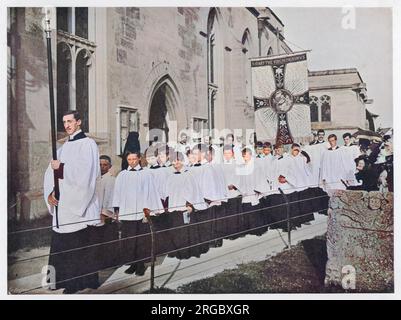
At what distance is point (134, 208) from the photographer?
4855 millimetres

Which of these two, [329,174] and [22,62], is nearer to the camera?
[22,62]

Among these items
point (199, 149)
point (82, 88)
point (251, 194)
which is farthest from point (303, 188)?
point (82, 88)

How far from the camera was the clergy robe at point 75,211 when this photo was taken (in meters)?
4.67

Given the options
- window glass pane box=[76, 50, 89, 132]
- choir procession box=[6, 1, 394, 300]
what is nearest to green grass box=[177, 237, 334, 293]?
choir procession box=[6, 1, 394, 300]

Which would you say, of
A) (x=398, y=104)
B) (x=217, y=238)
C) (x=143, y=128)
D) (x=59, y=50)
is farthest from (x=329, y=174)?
(x=59, y=50)

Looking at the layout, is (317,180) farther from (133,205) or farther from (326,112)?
(133,205)

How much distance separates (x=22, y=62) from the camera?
4551 millimetres

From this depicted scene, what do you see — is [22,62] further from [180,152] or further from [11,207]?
[180,152]

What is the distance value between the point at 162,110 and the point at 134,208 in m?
1.00

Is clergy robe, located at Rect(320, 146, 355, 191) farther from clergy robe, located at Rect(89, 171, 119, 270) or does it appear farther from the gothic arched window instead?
clergy robe, located at Rect(89, 171, 119, 270)

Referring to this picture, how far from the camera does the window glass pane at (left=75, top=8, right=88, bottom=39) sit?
4.77m
